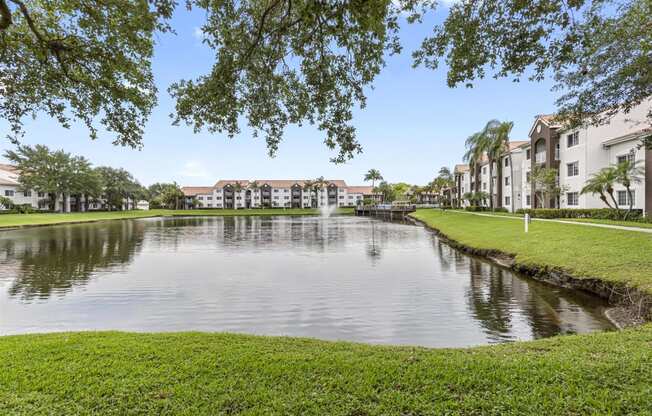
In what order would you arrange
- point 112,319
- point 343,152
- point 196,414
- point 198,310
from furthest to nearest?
point 198,310 → point 112,319 → point 343,152 → point 196,414

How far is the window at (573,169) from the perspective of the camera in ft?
117

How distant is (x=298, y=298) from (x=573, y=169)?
1438 inches

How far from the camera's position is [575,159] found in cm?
3584

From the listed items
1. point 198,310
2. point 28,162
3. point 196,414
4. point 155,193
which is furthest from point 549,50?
point 155,193

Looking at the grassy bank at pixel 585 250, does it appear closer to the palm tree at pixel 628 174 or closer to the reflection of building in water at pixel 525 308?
the reflection of building in water at pixel 525 308

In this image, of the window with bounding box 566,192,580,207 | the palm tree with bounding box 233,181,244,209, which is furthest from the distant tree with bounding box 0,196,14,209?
the window with bounding box 566,192,580,207

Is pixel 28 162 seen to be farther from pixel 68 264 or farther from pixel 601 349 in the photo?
pixel 601 349

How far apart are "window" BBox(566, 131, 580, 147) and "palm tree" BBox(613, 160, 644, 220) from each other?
8730 millimetres

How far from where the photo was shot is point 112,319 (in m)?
10.0

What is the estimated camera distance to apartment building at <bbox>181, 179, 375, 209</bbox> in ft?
442

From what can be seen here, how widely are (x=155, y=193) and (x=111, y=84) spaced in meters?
143

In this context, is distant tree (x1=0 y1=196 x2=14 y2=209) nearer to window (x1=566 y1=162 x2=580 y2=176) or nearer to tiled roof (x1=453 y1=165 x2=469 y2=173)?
tiled roof (x1=453 y1=165 x2=469 y2=173)

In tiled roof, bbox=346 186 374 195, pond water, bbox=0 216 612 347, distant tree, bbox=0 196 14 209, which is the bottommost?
pond water, bbox=0 216 612 347

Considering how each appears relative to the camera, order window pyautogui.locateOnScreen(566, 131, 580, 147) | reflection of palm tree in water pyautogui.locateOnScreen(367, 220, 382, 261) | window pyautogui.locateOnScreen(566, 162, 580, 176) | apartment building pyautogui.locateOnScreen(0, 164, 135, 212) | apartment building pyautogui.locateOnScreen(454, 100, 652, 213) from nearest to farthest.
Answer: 1. reflection of palm tree in water pyautogui.locateOnScreen(367, 220, 382, 261)
2. apartment building pyautogui.locateOnScreen(454, 100, 652, 213)
3. window pyautogui.locateOnScreen(566, 131, 580, 147)
4. window pyautogui.locateOnScreen(566, 162, 580, 176)
5. apartment building pyautogui.locateOnScreen(0, 164, 135, 212)
